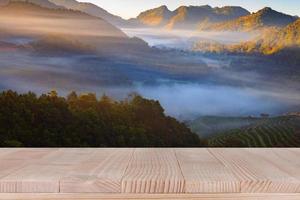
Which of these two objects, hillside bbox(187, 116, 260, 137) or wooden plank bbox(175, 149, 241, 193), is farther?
hillside bbox(187, 116, 260, 137)

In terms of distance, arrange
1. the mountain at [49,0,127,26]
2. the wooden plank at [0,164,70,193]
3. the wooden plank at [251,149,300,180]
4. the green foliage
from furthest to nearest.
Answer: the mountain at [49,0,127,26], the green foliage, the wooden plank at [251,149,300,180], the wooden plank at [0,164,70,193]

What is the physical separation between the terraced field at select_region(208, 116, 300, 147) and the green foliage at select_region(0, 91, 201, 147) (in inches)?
6.2

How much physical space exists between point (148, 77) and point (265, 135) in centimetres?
70

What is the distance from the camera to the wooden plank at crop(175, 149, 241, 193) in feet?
3.13

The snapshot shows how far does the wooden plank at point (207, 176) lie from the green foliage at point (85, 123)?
194cm

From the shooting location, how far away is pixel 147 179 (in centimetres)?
97

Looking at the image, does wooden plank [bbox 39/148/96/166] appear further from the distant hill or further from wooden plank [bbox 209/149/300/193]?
the distant hill

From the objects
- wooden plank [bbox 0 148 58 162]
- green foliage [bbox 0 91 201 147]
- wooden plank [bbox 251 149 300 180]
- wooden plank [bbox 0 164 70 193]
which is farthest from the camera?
green foliage [bbox 0 91 201 147]

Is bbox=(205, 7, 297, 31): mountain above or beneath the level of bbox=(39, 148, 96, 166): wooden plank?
above

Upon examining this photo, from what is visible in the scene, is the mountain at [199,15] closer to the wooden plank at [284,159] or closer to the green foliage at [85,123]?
the green foliage at [85,123]

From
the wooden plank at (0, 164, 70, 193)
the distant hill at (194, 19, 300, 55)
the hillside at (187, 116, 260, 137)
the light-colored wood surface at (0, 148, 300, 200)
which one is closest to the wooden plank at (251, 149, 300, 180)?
the light-colored wood surface at (0, 148, 300, 200)

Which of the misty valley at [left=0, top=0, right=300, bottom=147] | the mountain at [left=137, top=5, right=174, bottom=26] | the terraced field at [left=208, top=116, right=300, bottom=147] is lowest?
the terraced field at [left=208, top=116, right=300, bottom=147]

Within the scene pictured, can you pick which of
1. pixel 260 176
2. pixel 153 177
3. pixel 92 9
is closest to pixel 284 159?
pixel 260 176

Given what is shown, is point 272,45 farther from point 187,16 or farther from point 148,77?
point 148,77
